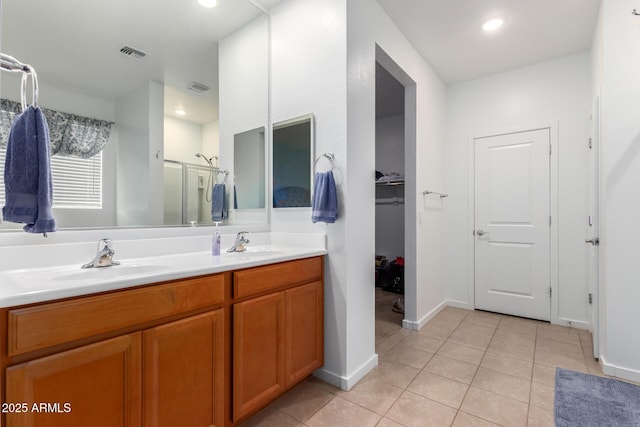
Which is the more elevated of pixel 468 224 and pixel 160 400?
pixel 468 224

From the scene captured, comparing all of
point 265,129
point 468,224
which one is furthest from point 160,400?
point 468,224

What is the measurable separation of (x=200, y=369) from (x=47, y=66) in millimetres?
1559

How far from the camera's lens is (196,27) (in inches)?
78.5

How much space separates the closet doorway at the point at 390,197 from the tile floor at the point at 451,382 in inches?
58.2

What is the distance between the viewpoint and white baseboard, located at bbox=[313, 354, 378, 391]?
6.28 feet

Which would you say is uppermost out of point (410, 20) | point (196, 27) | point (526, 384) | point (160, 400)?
point (410, 20)

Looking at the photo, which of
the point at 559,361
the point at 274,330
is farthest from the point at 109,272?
the point at 559,361

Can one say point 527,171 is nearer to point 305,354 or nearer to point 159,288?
point 305,354

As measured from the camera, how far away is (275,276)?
1.65 metres

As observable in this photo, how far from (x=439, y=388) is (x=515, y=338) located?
130 centimetres

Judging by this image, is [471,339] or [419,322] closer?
[471,339]

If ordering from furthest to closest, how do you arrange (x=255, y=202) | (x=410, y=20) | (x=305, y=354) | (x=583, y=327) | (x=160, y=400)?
(x=583, y=327)
(x=410, y=20)
(x=255, y=202)
(x=305, y=354)
(x=160, y=400)

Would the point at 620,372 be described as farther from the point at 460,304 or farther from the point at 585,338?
the point at 460,304

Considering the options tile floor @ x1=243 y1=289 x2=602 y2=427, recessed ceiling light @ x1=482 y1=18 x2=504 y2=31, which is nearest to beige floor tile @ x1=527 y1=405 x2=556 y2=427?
tile floor @ x1=243 y1=289 x2=602 y2=427
